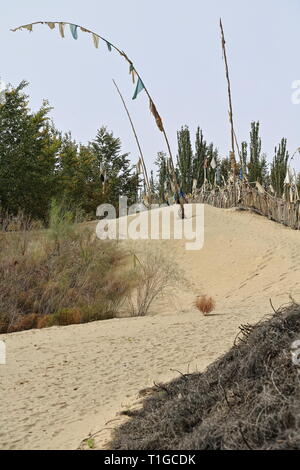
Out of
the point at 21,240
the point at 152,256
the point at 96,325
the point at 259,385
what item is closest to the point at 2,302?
the point at 96,325

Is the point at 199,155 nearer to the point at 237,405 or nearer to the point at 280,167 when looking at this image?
the point at 280,167

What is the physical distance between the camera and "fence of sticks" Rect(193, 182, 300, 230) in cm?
1664

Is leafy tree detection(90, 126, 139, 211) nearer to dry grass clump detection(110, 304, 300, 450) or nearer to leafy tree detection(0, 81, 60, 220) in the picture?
leafy tree detection(0, 81, 60, 220)

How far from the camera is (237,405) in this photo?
3500 mm

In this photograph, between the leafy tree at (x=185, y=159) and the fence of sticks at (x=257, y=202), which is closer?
the fence of sticks at (x=257, y=202)

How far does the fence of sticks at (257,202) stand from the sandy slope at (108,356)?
382 centimetres

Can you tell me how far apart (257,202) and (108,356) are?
11.8 m

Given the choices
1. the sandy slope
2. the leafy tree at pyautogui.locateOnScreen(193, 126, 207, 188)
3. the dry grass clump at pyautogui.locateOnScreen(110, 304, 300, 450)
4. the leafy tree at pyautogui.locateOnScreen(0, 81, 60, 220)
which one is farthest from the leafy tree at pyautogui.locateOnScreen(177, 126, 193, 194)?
the dry grass clump at pyautogui.locateOnScreen(110, 304, 300, 450)

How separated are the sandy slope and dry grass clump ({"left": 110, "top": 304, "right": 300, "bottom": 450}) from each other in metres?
0.67

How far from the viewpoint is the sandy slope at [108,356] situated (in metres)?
4.68

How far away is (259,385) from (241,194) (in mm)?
14637

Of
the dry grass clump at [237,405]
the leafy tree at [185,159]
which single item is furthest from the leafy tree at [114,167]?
the dry grass clump at [237,405]

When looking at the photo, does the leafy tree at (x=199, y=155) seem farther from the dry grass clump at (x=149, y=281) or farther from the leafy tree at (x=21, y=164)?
the dry grass clump at (x=149, y=281)
